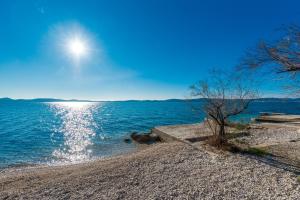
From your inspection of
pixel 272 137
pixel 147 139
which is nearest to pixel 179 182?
pixel 272 137

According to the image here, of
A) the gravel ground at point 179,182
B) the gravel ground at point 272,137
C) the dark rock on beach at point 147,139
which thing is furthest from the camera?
the dark rock on beach at point 147,139

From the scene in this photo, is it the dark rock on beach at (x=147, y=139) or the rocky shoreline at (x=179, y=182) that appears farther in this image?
the dark rock on beach at (x=147, y=139)

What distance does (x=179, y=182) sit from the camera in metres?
6.99

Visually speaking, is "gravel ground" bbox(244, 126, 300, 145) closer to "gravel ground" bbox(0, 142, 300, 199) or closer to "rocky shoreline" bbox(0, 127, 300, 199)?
"rocky shoreline" bbox(0, 127, 300, 199)

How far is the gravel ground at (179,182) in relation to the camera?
20.4 feet

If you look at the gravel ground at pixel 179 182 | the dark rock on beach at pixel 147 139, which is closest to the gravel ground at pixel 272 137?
the gravel ground at pixel 179 182

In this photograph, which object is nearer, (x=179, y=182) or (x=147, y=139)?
(x=179, y=182)

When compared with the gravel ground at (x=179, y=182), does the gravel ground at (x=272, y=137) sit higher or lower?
higher

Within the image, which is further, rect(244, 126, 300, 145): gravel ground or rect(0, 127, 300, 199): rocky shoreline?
rect(244, 126, 300, 145): gravel ground

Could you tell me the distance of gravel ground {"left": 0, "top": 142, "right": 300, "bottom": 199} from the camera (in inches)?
244

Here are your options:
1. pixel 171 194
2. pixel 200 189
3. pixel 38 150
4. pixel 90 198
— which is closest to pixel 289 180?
pixel 200 189

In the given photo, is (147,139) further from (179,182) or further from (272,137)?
(179,182)

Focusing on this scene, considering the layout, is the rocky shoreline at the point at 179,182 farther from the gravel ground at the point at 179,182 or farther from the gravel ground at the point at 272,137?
the gravel ground at the point at 272,137

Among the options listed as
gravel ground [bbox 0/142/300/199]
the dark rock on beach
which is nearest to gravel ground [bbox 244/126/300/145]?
gravel ground [bbox 0/142/300/199]
